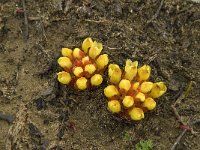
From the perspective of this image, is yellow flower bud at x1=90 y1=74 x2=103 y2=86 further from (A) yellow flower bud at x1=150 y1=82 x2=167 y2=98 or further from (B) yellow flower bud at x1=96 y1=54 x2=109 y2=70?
(A) yellow flower bud at x1=150 y1=82 x2=167 y2=98

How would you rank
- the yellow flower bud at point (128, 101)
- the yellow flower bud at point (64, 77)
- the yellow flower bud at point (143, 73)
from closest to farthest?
the yellow flower bud at point (128, 101) → the yellow flower bud at point (143, 73) → the yellow flower bud at point (64, 77)

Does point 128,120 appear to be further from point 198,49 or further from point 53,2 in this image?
point 53,2

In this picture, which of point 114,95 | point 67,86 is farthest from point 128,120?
point 67,86

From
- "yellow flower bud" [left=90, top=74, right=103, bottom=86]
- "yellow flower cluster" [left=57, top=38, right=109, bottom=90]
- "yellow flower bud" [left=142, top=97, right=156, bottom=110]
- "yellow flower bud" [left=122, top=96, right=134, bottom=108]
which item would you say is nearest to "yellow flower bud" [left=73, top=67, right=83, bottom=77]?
"yellow flower cluster" [left=57, top=38, right=109, bottom=90]

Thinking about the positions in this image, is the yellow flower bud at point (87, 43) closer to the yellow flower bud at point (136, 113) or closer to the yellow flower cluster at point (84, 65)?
the yellow flower cluster at point (84, 65)

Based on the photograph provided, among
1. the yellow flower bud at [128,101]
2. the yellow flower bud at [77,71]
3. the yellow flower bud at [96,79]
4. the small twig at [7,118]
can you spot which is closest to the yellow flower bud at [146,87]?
the yellow flower bud at [128,101]

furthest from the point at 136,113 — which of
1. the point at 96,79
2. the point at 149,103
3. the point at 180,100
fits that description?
the point at 180,100

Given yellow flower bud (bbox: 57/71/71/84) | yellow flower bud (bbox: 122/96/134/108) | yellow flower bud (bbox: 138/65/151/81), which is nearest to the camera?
yellow flower bud (bbox: 122/96/134/108)
